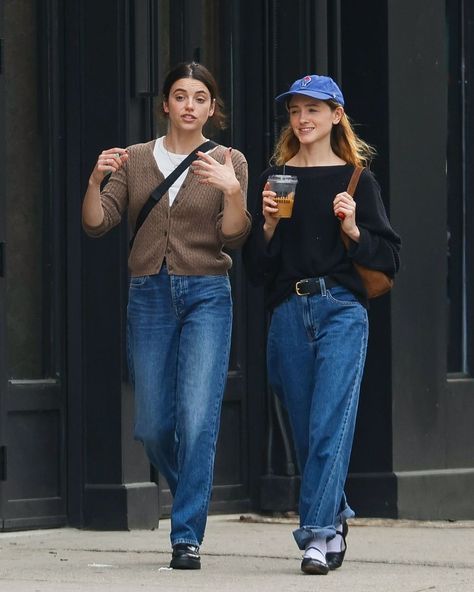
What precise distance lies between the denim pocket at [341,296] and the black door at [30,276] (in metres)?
2.01

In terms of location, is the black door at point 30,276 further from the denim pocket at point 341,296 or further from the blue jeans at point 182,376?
the denim pocket at point 341,296

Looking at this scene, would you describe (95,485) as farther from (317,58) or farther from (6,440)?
(317,58)

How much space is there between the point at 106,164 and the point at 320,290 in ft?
3.11

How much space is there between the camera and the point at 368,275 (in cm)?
643

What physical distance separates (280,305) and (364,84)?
273 cm

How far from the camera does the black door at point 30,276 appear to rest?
7.78 m

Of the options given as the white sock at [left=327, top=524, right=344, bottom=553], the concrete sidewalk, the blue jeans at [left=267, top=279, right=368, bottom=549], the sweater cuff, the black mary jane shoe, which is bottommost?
the concrete sidewalk

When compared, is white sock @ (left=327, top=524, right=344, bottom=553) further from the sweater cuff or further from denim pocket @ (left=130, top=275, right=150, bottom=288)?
denim pocket @ (left=130, top=275, right=150, bottom=288)

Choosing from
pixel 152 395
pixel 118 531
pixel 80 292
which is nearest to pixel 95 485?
pixel 118 531

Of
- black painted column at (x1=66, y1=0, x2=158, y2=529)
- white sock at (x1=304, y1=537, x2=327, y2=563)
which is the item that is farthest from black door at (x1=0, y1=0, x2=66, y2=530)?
white sock at (x1=304, y1=537, x2=327, y2=563)

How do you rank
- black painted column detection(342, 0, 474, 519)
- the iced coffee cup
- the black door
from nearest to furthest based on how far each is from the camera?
the iced coffee cup → the black door → black painted column detection(342, 0, 474, 519)

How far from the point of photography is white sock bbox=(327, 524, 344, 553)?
6.45 metres

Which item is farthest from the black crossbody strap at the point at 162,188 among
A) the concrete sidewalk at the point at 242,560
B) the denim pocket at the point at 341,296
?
the concrete sidewalk at the point at 242,560

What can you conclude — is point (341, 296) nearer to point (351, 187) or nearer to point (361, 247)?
point (361, 247)
